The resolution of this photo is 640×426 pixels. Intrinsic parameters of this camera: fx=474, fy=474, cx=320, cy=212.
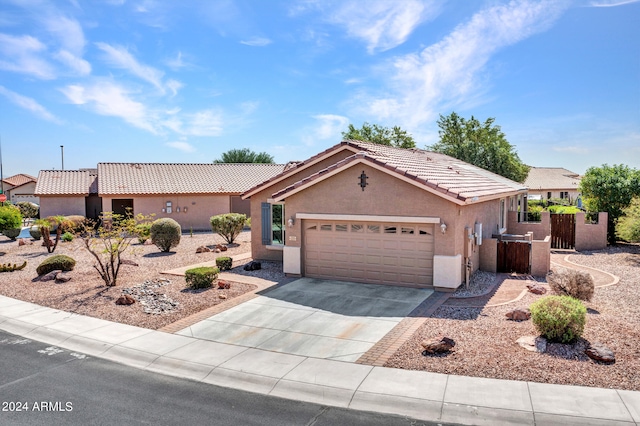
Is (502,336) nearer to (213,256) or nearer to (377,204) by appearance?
(377,204)

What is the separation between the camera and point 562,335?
929 cm

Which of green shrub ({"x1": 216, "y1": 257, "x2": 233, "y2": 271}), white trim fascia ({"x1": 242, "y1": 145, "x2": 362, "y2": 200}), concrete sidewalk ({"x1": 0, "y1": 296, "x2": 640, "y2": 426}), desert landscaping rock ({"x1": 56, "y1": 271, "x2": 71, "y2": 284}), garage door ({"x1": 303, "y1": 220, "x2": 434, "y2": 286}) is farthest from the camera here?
green shrub ({"x1": 216, "y1": 257, "x2": 233, "y2": 271})

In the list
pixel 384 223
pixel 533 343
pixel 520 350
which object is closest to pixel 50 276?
pixel 384 223

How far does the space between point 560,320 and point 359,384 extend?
168 inches

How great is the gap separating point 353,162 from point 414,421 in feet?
30.1

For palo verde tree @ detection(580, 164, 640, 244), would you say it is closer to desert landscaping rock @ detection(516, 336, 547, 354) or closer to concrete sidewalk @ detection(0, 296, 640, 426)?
desert landscaping rock @ detection(516, 336, 547, 354)

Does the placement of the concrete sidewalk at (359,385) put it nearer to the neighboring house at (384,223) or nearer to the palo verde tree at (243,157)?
the neighboring house at (384,223)

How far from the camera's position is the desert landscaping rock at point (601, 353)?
332 inches

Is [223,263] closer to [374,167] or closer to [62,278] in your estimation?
[62,278]

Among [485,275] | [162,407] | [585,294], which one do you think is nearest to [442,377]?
[162,407]

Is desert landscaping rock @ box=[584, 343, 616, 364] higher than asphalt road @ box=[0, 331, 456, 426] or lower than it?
higher

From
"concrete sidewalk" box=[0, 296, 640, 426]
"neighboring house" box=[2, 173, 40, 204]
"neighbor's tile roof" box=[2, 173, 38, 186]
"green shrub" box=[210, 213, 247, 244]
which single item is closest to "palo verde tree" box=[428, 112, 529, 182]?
"green shrub" box=[210, 213, 247, 244]

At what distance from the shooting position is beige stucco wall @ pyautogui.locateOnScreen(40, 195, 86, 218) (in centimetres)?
3334

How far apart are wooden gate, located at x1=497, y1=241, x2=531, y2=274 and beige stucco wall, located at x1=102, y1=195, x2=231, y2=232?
902 inches
